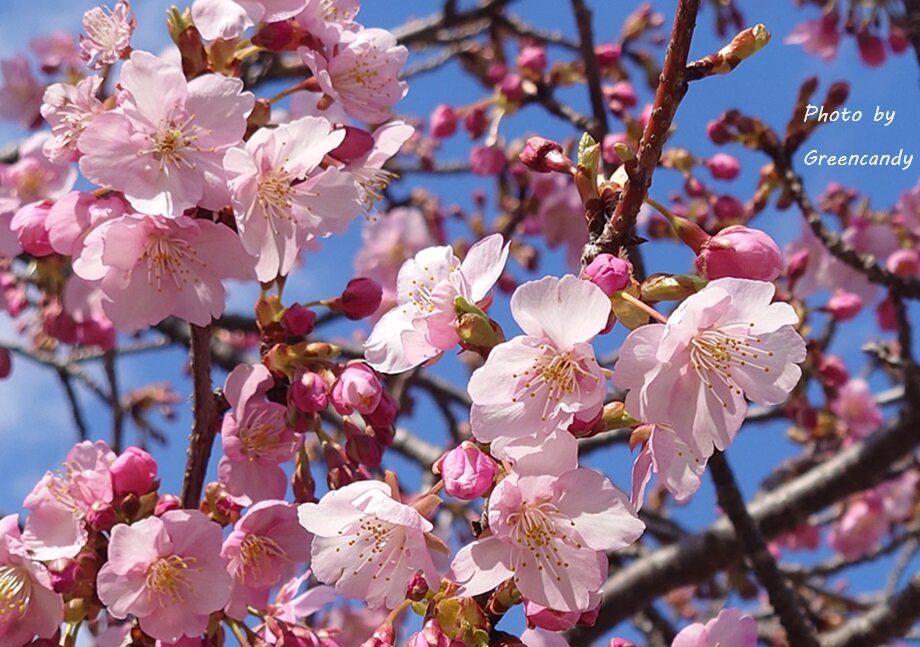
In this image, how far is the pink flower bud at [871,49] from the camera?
4078 mm

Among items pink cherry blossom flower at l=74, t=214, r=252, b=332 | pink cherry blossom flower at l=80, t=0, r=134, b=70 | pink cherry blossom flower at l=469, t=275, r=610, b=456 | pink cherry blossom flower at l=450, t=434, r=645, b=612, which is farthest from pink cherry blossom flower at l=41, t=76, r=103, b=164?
pink cherry blossom flower at l=450, t=434, r=645, b=612

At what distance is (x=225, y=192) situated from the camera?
1.75 m

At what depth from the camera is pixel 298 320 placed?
6.07ft

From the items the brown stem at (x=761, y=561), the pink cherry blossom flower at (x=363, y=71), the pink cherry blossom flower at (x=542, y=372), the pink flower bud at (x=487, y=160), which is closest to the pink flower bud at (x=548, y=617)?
the pink cherry blossom flower at (x=542, y=372)

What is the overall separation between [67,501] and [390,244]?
3.15 metres

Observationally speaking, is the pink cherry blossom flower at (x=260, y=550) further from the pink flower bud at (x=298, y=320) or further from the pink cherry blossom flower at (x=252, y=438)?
the pink flower bud at (x=298, y=320)

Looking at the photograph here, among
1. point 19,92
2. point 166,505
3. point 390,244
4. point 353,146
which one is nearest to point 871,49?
point 390,244

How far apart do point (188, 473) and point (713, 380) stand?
0.97 meters

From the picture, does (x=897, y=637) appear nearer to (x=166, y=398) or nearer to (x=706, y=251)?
(x=706, y=251)

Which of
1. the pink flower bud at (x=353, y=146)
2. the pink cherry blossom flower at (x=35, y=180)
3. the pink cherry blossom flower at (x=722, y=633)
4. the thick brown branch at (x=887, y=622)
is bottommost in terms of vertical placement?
the thick brown branch at (x=887, y=622)

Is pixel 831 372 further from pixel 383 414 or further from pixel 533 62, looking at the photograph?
pixel 383 414

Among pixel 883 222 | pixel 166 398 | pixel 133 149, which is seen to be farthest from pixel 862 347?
pixel 166 398

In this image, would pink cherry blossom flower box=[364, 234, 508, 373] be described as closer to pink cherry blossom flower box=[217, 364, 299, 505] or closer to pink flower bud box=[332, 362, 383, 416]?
pink flower bud box=[332, 362, 383, 416]

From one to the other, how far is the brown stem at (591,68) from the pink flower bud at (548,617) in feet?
6.33
